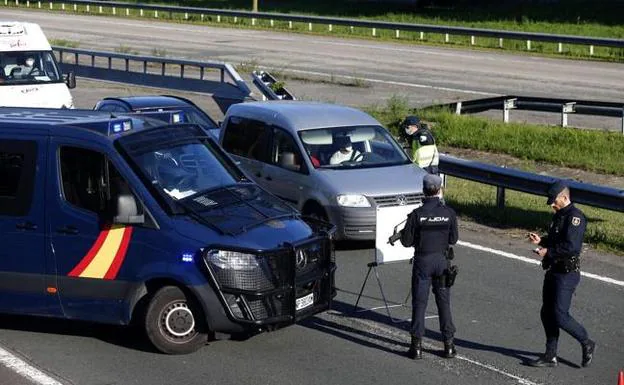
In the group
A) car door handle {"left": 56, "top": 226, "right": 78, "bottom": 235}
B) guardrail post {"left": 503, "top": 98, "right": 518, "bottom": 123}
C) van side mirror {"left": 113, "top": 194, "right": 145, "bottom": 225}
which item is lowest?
guardrail post {"left": 503, "top": 98, "right": 518, "bottom": 123}

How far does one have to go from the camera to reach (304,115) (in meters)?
15.9

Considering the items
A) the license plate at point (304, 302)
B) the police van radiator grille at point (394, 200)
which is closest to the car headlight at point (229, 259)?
the license plate at point (304, 302)

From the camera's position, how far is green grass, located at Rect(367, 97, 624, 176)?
21812 millimetres

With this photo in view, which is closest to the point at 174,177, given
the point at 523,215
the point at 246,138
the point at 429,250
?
the point at 429,250

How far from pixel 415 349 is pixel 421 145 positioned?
5.97m

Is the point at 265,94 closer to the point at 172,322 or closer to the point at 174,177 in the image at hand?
the point at 174,177

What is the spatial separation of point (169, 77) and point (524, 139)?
37.2ft

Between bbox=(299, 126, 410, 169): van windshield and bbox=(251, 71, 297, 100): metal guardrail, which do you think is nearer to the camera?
bbox=(299, 126, 410, 169): van windshield

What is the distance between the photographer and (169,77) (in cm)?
3139

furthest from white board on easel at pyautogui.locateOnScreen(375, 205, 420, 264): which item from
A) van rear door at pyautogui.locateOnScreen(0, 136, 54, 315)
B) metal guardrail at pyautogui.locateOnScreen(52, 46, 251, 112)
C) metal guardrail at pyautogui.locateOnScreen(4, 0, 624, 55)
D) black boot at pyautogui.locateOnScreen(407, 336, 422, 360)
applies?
metal guardrail at pyautogui.locateOnScreen(4, 0, 624, 55)

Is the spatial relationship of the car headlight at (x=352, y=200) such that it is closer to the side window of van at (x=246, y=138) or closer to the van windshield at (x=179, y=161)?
the side window of van at (x=246, y=138)

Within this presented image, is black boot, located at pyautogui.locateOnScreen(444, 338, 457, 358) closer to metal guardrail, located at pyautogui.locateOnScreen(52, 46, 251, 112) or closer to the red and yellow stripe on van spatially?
the red and yellow stripe on van

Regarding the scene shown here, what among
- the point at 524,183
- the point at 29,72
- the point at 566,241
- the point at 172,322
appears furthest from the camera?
the point at 29,72

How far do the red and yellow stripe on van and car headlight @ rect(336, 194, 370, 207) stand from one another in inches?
184
